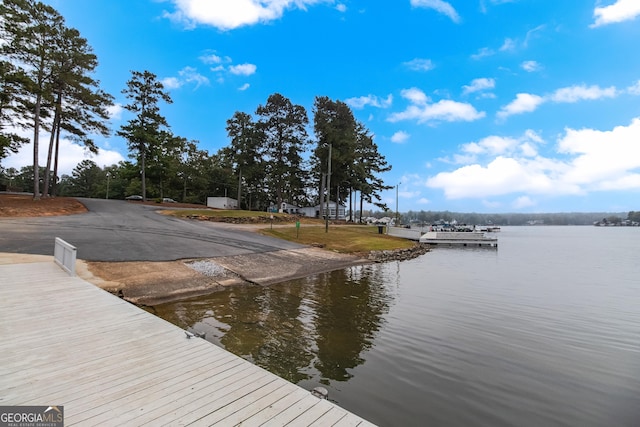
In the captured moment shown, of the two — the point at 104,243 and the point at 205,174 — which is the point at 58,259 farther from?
the point at 205,174

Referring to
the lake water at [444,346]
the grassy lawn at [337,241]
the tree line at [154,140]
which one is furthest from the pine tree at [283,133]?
the lake water at [444,346]

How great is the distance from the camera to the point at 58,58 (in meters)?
27.0

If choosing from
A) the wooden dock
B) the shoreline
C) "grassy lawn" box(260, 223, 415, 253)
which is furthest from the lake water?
"grassy lawn" box(260, 223, 415, 253)

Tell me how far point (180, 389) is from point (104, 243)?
14260 mm

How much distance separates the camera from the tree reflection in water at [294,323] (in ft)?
20.3

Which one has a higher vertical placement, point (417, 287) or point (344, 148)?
point (344, 148)

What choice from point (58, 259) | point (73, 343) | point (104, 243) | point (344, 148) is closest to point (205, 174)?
point (344, 148)

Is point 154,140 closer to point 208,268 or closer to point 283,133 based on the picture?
point 283,133

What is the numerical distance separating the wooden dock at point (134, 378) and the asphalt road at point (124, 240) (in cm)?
777

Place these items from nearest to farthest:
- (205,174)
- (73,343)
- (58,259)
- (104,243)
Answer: (73,343) → (58,259) → (104,243) → (205,174)

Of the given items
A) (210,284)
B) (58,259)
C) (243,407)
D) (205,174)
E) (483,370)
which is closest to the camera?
(243,407)

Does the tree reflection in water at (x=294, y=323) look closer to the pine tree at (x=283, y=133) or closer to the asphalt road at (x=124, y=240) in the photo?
the asphalt road at (x=124, y=240)

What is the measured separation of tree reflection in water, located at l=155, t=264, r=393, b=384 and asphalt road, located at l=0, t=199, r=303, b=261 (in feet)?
16.9

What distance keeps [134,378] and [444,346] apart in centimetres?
647
